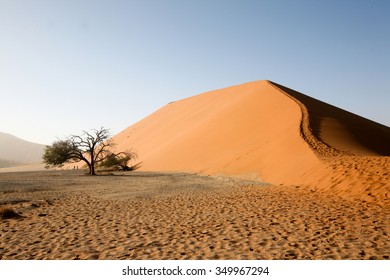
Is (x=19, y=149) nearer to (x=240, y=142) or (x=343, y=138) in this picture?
(x=240, y=142)

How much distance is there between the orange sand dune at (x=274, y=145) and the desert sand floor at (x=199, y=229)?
374cm

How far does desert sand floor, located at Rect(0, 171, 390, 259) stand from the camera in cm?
558

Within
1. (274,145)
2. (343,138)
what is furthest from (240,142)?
(343,138)

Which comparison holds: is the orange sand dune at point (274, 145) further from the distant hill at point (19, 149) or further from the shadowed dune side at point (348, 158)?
the distant hill at point (19, 149)

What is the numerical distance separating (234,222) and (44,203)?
7652 millimetres

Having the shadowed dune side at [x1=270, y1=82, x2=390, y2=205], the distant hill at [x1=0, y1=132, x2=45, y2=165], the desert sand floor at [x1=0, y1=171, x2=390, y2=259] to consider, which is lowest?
the desert sand floor at [x1=0, y1=171, x2=390, y2=259]

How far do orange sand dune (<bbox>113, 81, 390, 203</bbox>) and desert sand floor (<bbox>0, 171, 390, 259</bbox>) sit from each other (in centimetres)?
374

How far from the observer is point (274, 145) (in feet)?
73.4

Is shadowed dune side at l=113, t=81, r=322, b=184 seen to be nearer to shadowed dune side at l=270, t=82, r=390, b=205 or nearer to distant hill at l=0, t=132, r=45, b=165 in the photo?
shadowed dune side at l=270, t=82, r=390, b=205

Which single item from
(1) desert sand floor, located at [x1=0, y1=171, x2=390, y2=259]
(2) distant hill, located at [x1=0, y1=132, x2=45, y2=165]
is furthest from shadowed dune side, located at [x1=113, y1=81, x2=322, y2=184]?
(2) distant hill, located at [x1=0, y1=132, x2=45, y2=165]

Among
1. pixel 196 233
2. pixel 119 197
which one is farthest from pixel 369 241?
pixel 119 197

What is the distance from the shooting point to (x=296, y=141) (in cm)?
2112

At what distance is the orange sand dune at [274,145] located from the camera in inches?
594
